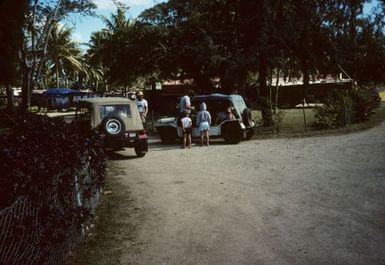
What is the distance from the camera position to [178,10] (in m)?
34.5

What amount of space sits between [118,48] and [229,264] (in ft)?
104

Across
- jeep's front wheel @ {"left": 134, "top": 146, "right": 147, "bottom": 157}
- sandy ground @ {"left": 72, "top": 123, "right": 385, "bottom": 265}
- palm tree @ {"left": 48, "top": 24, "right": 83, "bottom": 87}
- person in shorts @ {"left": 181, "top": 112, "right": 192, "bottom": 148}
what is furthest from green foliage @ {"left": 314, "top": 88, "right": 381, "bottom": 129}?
palm tree @ {"left": 48, "top": 24, "right": 83, "bottom": 87}

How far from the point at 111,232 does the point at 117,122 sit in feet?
21.7

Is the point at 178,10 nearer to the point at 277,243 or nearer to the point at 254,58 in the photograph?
the point at 254,58

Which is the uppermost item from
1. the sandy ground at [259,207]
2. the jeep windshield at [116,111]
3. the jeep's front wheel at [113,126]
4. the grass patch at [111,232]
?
the jeep windshield at [116,111]

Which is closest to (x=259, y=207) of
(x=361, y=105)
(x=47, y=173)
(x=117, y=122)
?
(x=47, y=173)

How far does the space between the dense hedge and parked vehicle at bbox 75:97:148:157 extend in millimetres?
5373

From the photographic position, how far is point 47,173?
188 inches

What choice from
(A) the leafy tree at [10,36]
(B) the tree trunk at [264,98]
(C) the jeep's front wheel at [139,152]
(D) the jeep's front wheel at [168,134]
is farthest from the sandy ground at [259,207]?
(B) the tree trunk at [264,98]

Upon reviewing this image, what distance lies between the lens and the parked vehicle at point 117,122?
12672mm

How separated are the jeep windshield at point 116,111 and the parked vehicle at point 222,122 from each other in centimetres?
304

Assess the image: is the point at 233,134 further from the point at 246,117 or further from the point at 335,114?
the point at 335,114

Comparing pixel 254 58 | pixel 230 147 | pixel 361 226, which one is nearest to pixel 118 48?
pixel 254 58

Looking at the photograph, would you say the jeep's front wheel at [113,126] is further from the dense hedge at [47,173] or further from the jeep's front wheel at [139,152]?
the dense hedge at [47,173]
